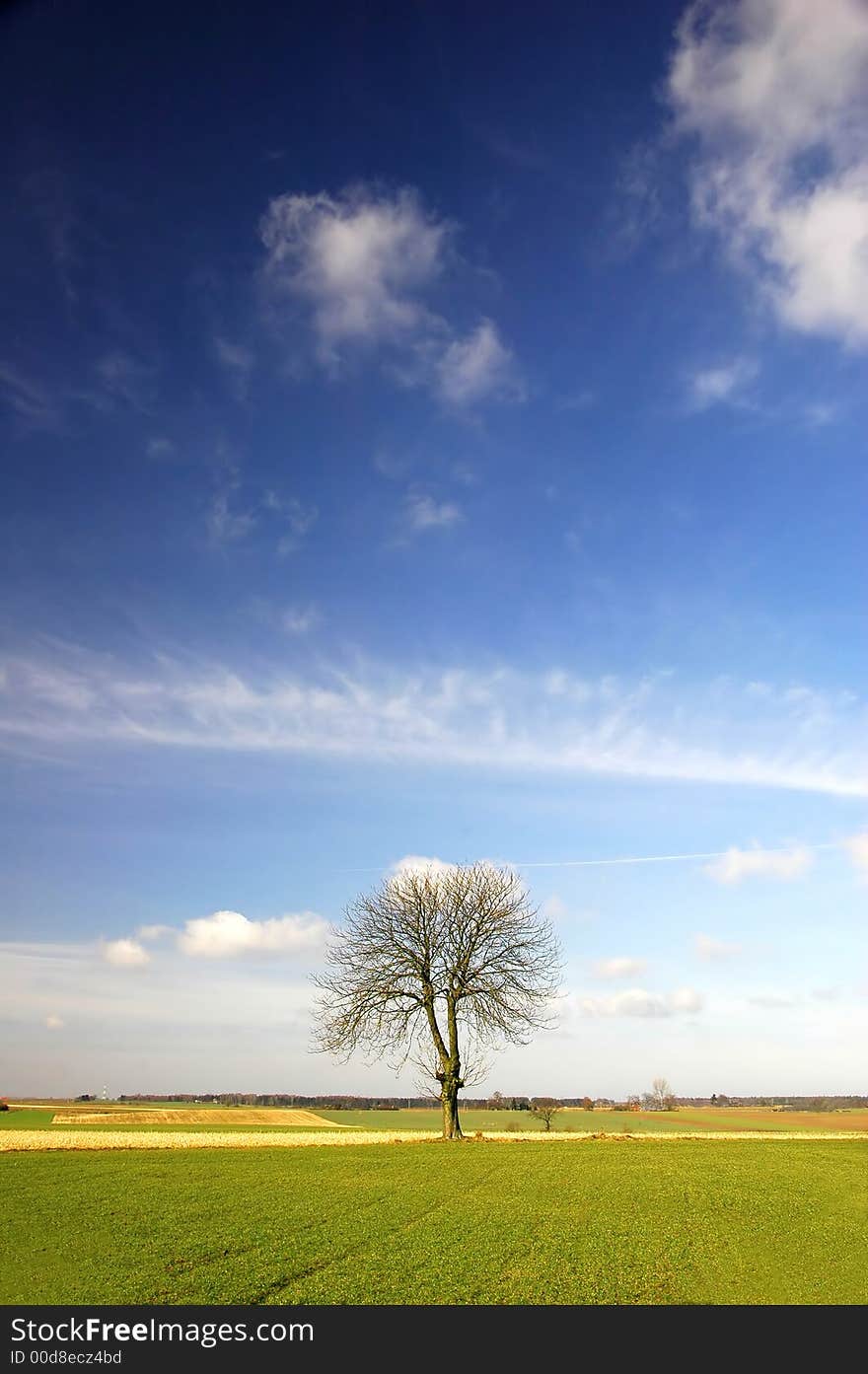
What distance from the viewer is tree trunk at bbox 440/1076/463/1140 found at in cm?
3659

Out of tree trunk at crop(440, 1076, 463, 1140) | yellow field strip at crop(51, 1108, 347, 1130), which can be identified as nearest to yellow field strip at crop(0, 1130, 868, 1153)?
tree trunk at crop(440, 1076, 463, 1140)

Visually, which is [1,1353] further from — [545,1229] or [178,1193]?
[178,1193]

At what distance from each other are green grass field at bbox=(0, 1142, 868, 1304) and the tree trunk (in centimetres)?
1366

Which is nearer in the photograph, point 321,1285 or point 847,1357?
point 847,1357

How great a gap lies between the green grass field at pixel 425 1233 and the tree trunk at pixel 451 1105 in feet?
44.8

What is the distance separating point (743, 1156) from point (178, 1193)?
65.0 feet

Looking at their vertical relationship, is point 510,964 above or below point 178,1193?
above

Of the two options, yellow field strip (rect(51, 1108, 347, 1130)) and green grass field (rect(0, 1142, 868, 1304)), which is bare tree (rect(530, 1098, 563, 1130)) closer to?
yellow field strip (rect(51, 1108, 347, 1130))

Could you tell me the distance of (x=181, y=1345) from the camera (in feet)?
26.8

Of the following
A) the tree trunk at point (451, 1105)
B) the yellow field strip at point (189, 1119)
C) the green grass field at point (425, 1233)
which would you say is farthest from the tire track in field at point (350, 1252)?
the yellow field strip at point (189, 1119)

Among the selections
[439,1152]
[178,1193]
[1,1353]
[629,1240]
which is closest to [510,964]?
[439,1152]

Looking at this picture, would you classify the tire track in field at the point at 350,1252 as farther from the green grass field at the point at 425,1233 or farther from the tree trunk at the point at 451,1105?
the tree trunk at the point at 451,1105

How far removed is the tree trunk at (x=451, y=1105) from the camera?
120 feet

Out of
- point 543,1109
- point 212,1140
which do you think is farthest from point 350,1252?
point 543,1109
